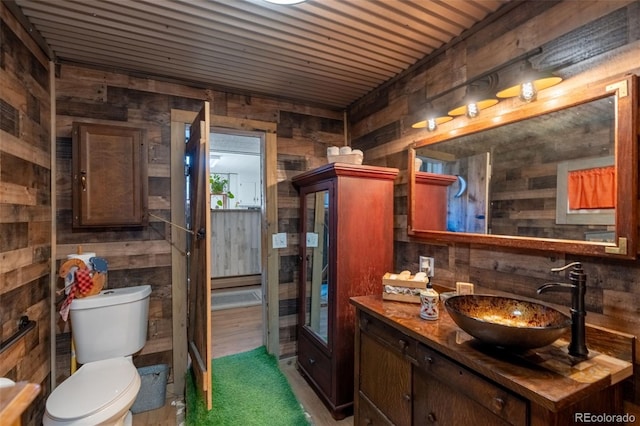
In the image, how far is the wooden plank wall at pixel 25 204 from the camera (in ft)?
4.88

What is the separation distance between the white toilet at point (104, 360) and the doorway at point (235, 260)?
100 cm

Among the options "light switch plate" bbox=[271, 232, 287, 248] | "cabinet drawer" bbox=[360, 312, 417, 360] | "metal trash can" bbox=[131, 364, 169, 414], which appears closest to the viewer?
"cabinet drawer" bbox=[360, 312, 417, 360]

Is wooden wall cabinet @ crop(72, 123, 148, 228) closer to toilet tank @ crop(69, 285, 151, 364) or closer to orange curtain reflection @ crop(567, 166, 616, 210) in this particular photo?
toilet tank @ crop(69, 285, 151, 364)

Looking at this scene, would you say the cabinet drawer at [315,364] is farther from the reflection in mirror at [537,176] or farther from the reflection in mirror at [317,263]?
the reflection in mirror at [537,176]

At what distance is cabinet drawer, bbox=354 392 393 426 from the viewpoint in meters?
1.56

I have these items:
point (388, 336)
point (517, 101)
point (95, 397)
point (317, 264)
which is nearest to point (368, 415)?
point (388, 336)

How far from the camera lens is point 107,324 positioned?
2.02 m

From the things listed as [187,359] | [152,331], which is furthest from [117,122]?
[187,359]

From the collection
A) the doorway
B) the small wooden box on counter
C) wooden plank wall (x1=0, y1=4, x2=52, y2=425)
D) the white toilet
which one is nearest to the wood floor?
the doorway

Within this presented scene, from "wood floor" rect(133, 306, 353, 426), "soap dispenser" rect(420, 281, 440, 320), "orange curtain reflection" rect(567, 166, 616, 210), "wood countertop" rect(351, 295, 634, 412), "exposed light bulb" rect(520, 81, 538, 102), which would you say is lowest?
"wood floor" rect(133, 306, 353, 426)

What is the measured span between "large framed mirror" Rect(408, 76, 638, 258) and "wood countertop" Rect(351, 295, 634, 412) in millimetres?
377

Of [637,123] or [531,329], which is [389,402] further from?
[637,123]

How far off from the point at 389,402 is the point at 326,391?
79 cm

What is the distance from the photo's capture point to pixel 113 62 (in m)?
2.12
